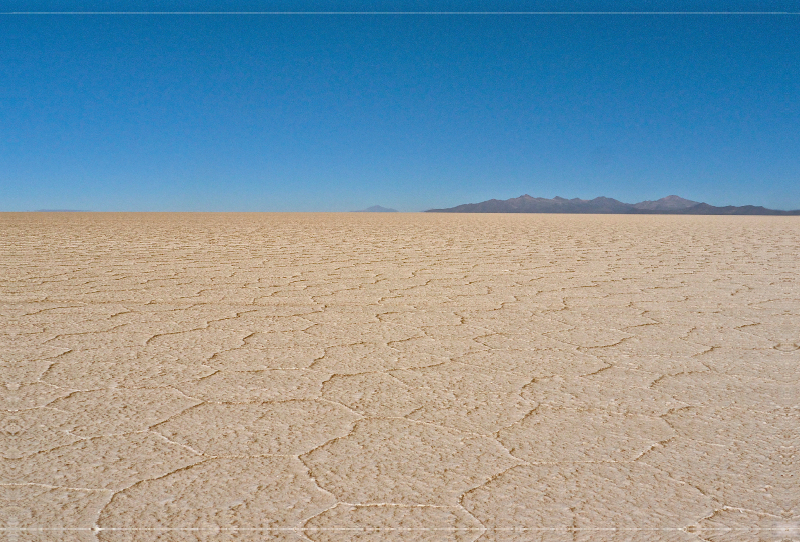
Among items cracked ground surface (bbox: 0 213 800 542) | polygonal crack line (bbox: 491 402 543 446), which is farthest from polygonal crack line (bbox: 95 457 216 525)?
polygonal crack line (bbox: 491 402 543 446)

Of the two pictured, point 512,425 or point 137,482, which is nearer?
point 137,482

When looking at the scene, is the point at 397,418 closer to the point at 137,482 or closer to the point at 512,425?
the point at 512,425

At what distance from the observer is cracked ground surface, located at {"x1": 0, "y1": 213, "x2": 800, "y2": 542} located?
99 cm

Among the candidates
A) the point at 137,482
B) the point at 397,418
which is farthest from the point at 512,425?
the point at 137,482

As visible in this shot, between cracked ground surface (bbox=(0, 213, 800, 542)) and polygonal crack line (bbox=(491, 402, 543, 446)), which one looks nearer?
cracked ground surface (bbox=(0, 213, 800, 542))

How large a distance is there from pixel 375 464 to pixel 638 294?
8.02ft

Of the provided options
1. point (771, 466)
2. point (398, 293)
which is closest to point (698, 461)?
point (771, 466)

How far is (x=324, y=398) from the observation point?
5.06 feet

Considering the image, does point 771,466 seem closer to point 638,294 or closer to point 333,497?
point 333,497

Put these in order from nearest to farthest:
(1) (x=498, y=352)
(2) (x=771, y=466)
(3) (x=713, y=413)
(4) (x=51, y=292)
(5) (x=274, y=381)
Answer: (2) (x=771, y=466), (3) (x=713, y=413), (5) (x=274, y=381), (1) (x=498, y=352), (4) (x=51, y=292)

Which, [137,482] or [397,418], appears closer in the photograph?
[137,482]

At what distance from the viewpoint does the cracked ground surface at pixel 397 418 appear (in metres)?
0.99

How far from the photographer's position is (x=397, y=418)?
1.41m

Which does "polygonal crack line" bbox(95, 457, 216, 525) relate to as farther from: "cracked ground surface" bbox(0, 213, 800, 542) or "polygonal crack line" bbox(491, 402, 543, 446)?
"polygonal crack line" bbox(491, 402, 543, 446)
